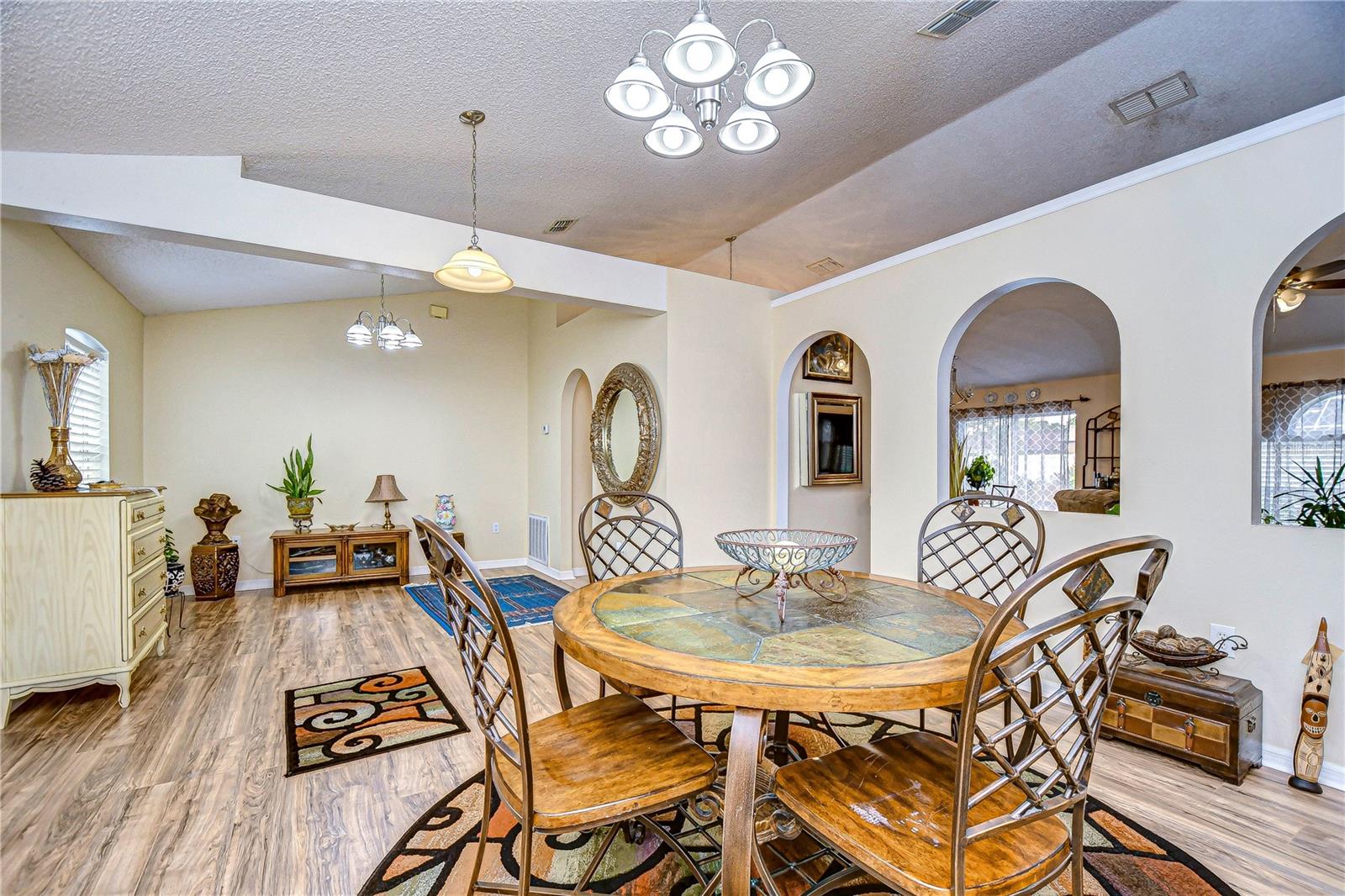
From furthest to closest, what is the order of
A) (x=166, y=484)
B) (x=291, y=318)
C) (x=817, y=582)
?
→ (x=291, y=318) → (x=166, y=484) → (x=817, y=582)

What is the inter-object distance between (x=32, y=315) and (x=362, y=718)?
8.86 feet

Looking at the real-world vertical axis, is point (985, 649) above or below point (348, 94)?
below

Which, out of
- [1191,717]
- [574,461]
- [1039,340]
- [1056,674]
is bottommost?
[1191,717]

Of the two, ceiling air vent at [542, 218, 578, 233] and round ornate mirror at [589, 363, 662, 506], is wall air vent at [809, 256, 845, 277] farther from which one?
ceiling air vent at [542, 218, 578, 233]

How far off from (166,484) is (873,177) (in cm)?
637

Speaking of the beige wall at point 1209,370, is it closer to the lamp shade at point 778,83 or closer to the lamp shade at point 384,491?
the lamp shade at point 778,83

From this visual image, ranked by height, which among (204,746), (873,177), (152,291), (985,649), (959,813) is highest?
(873,177)

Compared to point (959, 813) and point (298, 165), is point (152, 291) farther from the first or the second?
point (959, 813)

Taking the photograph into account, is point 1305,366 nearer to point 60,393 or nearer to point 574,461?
point 574,461

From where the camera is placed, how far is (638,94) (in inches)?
65.6

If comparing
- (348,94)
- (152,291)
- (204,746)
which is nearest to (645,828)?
(204,746)

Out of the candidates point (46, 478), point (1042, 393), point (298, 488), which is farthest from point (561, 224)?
point (1042, 393)

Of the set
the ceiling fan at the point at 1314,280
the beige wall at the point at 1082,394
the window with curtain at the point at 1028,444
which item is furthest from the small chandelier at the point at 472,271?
the beige wall at the point at 1082,394

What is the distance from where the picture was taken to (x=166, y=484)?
205 inches
